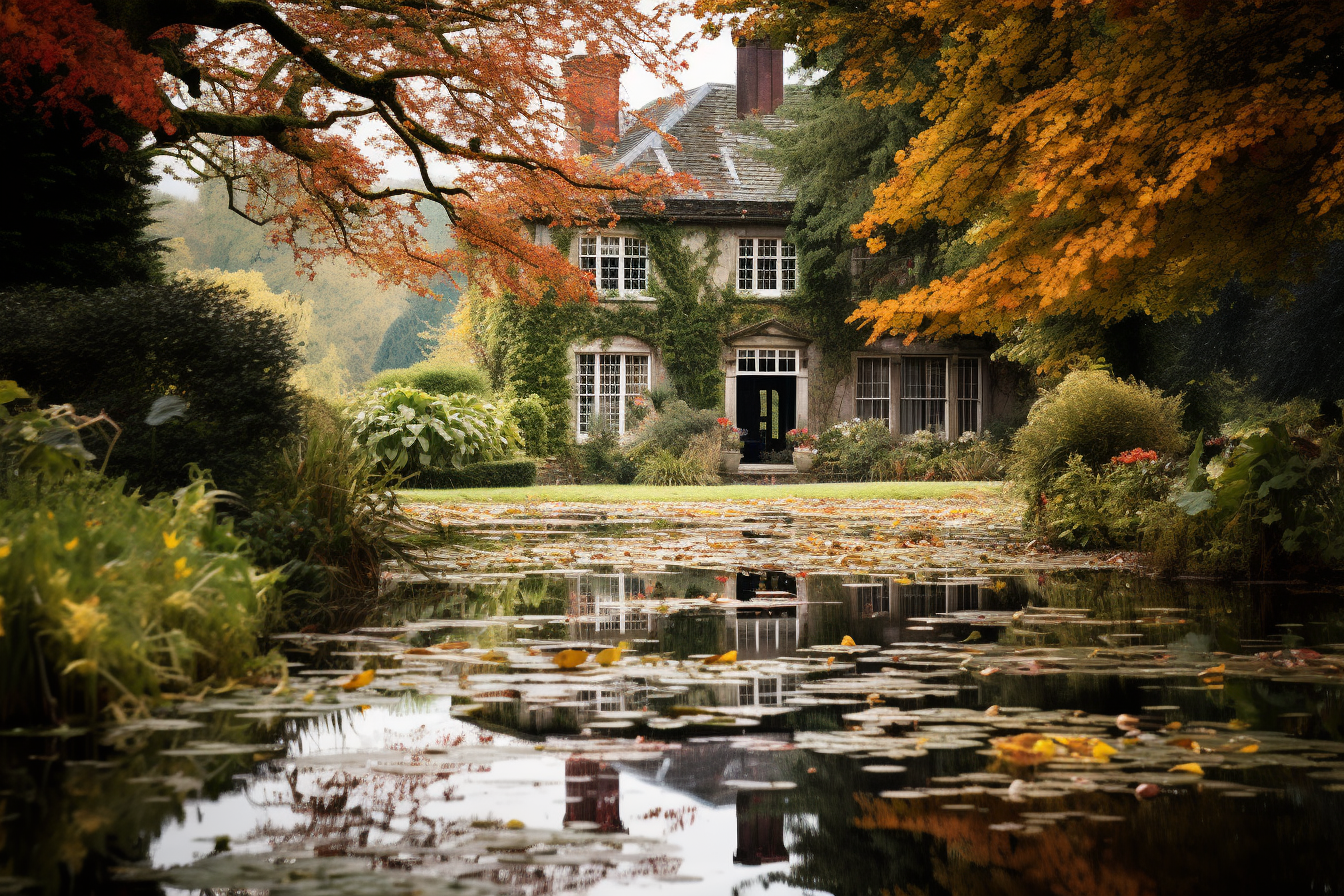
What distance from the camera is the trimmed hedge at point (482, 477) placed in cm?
2050

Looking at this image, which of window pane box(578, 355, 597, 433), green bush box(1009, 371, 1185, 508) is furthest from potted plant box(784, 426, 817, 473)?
green bush box(1009, 371, 1185, 508)

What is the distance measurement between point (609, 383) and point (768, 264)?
4.92m

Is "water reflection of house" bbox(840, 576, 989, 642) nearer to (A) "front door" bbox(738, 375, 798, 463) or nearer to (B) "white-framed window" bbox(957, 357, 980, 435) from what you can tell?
(A) "front door" bbox(738, 375, 798, 463)

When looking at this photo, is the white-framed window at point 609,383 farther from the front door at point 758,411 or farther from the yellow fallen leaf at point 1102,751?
the yellow fallen leaf at point 1102,751

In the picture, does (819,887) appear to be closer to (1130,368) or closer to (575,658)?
(575,658)

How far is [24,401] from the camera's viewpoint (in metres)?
6.79

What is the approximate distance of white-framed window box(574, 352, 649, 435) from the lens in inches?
1121

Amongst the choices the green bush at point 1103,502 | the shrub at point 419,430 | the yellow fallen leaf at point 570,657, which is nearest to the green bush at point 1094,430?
the green bush at point 1103,502

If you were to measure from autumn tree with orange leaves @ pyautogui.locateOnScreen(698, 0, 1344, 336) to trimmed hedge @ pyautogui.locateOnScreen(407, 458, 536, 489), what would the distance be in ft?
39.1

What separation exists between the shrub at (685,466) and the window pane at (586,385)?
4340mm

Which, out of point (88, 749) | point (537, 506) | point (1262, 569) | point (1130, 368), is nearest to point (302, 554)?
point (88, 749)

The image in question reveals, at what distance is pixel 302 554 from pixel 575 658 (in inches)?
108

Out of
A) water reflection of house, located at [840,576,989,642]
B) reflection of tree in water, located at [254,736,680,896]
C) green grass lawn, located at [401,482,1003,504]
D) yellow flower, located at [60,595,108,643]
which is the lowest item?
reflection of tree in water, located at [254,736,680,896]

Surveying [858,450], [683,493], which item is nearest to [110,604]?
[683,493]
